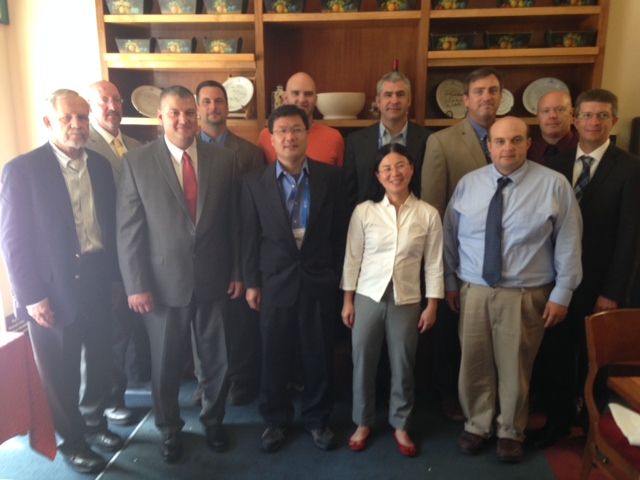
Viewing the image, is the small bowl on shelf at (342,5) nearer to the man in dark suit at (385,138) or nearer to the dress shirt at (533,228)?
the man in dark suit at (385,138)

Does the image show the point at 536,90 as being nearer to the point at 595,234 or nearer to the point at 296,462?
the point at 595,234

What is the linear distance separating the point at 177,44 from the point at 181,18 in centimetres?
17

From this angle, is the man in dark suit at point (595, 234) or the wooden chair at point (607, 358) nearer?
the wooden chair at point (607, 358)

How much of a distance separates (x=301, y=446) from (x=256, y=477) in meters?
0.28

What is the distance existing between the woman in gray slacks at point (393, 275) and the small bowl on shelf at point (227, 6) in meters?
1.61

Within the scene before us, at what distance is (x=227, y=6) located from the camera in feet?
10.1

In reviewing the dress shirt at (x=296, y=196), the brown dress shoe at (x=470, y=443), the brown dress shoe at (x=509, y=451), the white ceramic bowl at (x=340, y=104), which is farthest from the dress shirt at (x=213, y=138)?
the brown dress shoe at (x=509, y=451)

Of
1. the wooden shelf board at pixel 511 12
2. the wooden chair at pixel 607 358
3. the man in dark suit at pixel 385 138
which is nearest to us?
the wooden chair at pixel 607 358

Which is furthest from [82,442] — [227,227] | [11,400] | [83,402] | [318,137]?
[318,137]

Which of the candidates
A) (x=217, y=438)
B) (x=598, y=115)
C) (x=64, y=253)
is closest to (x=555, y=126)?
(x=598, y=115)

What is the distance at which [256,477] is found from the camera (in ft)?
7.06

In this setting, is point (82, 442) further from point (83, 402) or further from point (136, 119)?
point (136, 119)

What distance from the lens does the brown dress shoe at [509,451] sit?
220cm

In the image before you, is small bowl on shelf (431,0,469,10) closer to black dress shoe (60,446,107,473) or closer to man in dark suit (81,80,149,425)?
man in dark suit (81,80,149,425)
